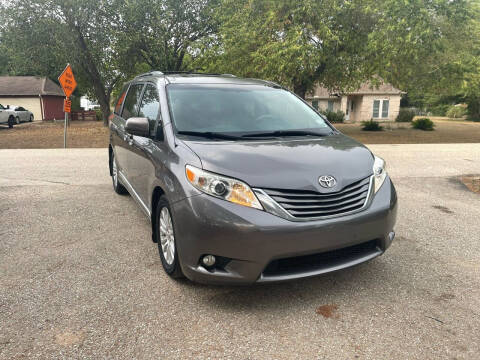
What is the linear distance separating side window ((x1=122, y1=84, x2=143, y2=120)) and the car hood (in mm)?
1965

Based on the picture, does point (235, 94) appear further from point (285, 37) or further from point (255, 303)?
point (285, 37)

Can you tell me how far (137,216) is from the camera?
5.28 meters

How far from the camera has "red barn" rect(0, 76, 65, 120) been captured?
39812 millimetres

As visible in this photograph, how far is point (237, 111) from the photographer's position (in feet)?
13.2

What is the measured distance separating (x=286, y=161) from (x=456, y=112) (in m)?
53.8

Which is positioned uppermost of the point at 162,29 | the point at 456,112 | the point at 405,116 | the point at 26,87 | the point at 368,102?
the point at 162,29

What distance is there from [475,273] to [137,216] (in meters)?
3.95

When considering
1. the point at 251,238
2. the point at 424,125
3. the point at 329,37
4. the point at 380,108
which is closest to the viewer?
the point at 251,238

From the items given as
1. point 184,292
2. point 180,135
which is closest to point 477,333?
point 184,292

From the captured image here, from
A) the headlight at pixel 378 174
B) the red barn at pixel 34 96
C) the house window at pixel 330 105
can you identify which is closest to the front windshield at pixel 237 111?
the headlight at pixel 378 174

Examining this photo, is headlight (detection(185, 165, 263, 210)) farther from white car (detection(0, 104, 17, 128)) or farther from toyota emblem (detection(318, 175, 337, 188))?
white car (detection(0, 104, 17, 128))

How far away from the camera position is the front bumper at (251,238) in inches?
106

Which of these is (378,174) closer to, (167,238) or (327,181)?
(327,181)

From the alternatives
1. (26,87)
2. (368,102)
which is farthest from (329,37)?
(26,87)
